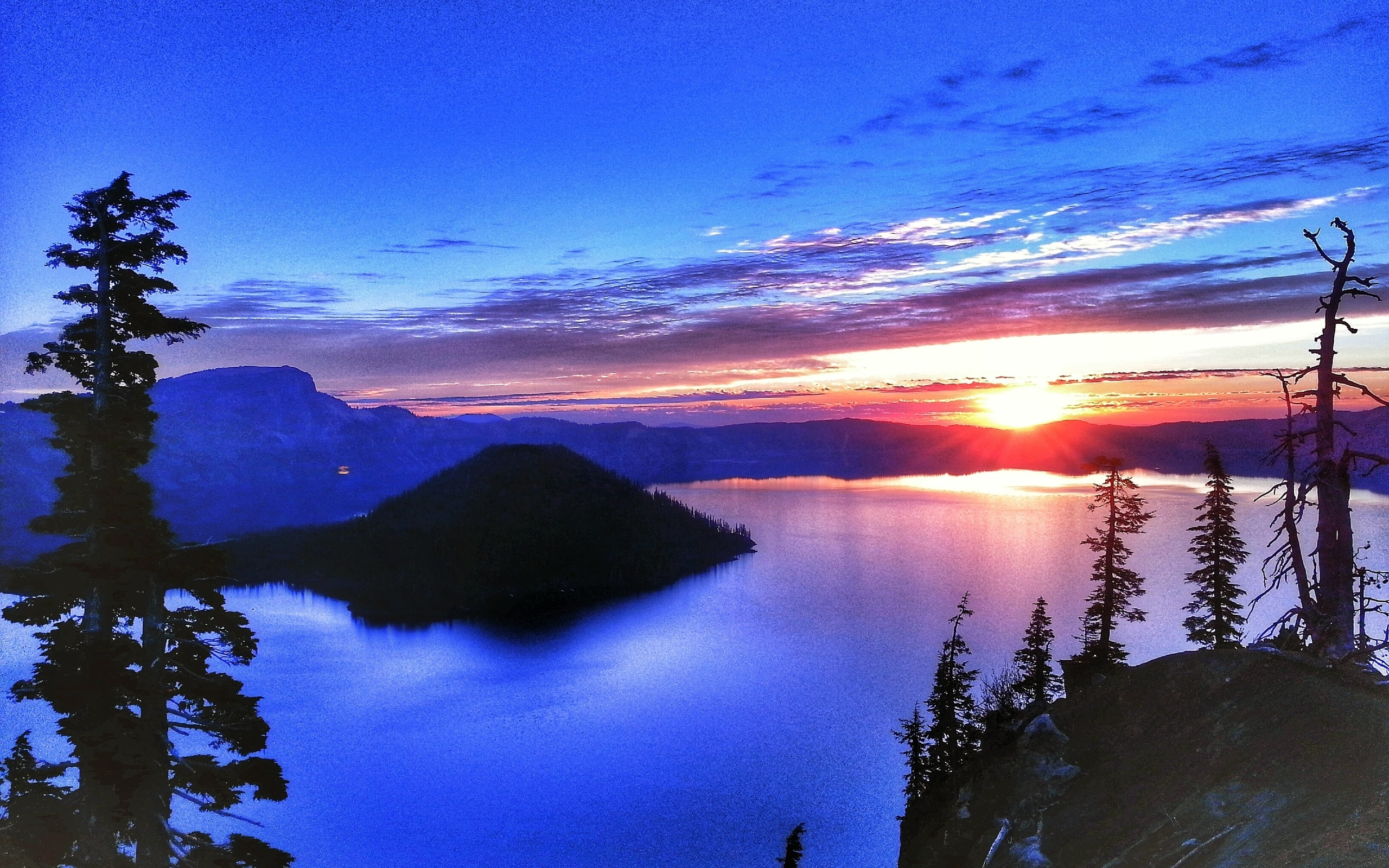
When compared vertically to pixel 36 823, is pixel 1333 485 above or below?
above

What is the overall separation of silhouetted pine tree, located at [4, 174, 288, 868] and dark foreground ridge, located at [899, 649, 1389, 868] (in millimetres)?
18066

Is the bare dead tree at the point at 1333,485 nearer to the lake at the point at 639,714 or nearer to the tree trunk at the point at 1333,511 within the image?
the tree trunk at the point at 1333,511

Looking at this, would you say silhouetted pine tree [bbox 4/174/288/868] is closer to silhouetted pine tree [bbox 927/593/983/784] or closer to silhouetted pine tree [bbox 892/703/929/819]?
silhouetted pine tree [bbox 927/593/983/784]

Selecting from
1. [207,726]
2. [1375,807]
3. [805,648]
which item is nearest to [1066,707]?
[1375,807]

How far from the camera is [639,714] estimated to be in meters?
89.1

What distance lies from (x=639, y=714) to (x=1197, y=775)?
78216 mm

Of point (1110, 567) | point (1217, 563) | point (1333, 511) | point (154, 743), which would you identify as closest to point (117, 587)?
point (154, 743)

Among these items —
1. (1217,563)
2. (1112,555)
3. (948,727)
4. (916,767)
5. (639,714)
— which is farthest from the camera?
(639,714)

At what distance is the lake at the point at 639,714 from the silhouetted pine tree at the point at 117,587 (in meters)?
46.2

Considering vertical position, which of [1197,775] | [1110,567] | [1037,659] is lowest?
[1037,659]

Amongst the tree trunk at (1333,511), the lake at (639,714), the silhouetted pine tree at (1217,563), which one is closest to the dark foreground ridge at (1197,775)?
the tree trunk at (1333,511)

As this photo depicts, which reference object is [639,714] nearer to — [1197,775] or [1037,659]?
[1037,659]

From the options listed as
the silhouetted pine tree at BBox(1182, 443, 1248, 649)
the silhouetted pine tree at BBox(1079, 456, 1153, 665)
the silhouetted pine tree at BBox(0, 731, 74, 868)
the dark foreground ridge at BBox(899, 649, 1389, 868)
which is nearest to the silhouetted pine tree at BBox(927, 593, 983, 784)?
the silhouetted pine tree at BBox(1079, 456, 1153, 665)

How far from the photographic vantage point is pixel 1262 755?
599 inches
